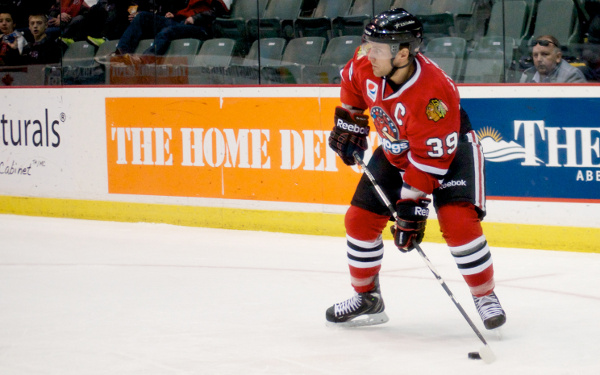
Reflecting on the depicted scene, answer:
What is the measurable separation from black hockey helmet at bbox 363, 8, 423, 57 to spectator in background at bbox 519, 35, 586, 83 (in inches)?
85.1

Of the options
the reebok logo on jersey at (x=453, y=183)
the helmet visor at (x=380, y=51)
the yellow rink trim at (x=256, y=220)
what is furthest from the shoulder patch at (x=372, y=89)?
the yellow rink trim at (x=256, y=220)

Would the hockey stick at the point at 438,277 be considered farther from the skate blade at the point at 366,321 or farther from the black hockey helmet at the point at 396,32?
the black hockey helmet at the point at 396,32

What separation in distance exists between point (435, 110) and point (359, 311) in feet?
2.86

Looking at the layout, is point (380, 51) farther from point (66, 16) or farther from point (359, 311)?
point (66, 16)

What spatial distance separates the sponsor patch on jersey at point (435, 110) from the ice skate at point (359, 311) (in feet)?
2.64

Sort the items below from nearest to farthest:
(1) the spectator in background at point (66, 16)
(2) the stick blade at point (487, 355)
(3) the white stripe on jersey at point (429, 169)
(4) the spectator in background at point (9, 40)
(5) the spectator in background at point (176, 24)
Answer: (2) the stick blade at point (487, 355), (3) the white stripe on jersey at point (429, 169), (5) the spectator in background at point (176, 24), (1) the spectator in background at point (66, 16), (4) the spectator in background at point (9, 40)

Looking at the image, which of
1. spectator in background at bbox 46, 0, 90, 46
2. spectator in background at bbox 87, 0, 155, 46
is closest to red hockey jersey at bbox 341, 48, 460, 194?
spectator in background at bbox 87, 0, 155, 46

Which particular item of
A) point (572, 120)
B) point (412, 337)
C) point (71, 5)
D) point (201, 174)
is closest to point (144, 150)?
point (201, 174)

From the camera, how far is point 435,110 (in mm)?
3062

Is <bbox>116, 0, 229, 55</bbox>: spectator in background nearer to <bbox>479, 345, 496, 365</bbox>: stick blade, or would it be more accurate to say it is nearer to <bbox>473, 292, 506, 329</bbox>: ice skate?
<bbox>473, 292, 506, 329</bbox>: ice skate

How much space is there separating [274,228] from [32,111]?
230 centimetres

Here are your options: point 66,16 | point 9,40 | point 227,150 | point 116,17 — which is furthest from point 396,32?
point 9,40

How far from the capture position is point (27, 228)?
6.45 m

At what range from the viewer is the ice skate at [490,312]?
321 centimetres
